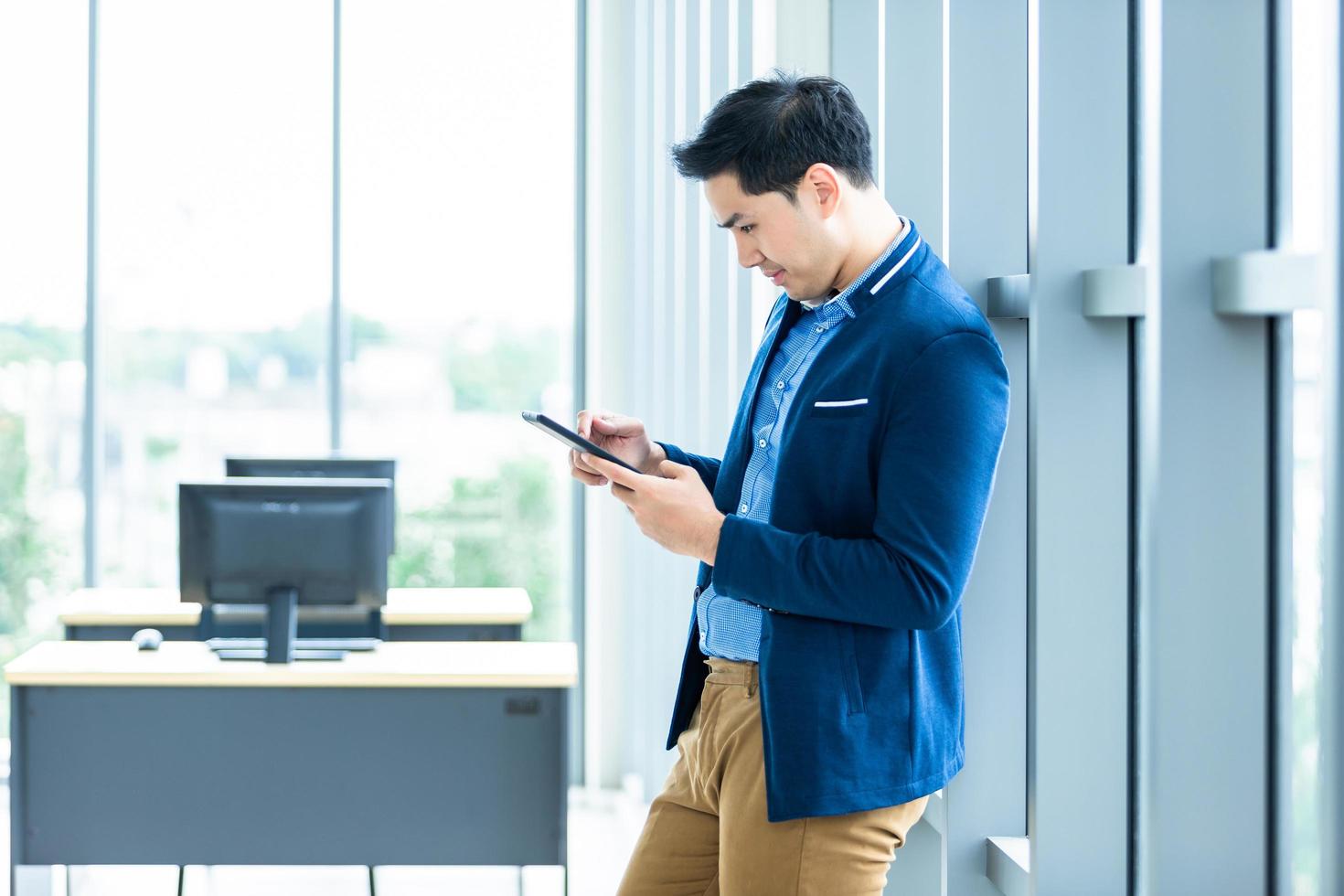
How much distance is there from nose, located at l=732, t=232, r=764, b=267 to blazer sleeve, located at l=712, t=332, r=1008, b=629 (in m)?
0.28

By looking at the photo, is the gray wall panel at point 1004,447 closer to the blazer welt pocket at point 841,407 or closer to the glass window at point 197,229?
the blazer welt pocket at point 841,407

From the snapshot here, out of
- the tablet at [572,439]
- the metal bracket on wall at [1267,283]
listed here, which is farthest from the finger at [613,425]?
the metal bracket on wall at [1267,283]

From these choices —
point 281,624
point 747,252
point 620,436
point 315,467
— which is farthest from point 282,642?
point 747,252

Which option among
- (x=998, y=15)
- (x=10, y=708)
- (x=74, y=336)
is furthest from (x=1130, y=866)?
(x=74, y=336)

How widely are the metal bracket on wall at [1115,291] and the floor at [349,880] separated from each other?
295cm

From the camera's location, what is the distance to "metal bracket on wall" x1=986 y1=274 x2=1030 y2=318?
1604 millimetres

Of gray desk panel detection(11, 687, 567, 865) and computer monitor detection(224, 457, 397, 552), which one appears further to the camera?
computer monitor detection(224, 457, 397, 552)

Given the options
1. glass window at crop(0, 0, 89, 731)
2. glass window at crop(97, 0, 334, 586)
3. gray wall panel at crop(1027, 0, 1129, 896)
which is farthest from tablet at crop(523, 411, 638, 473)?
glass window at crop(0, 0, 89, 731)

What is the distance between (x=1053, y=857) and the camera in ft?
4.71

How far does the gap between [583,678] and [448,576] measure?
72cm

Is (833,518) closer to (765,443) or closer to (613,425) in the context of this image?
(765,443)

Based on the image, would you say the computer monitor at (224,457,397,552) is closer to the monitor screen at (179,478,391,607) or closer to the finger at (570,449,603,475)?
the monitor screen at (179,478,391,607)

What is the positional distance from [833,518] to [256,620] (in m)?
3.01

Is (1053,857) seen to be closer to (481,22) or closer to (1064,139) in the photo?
(1064,139)
